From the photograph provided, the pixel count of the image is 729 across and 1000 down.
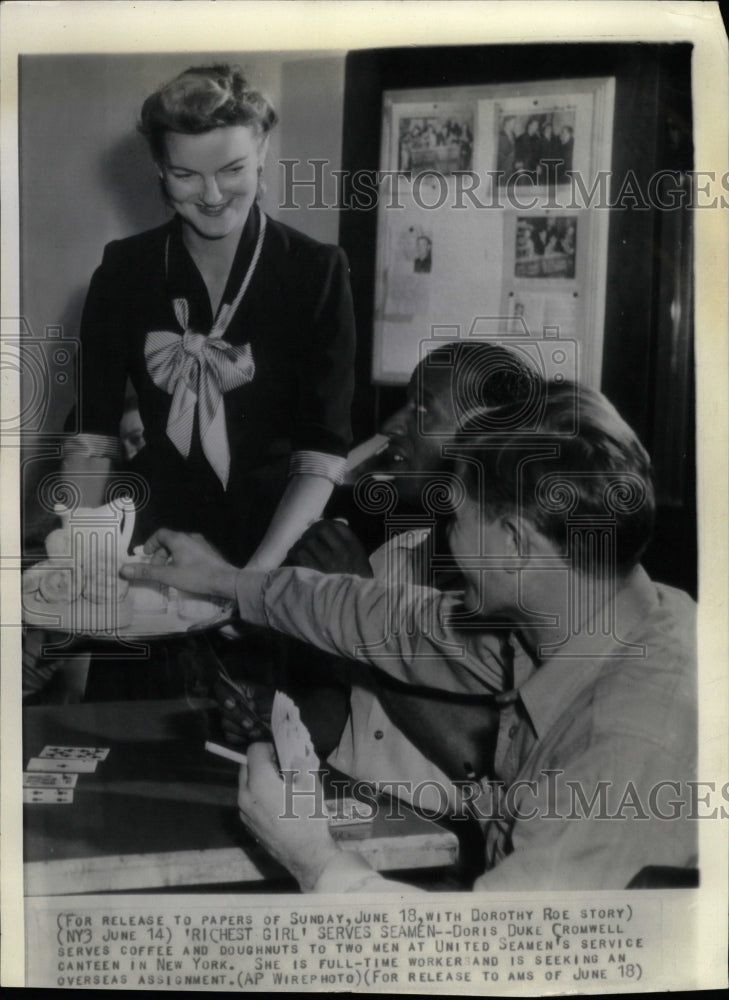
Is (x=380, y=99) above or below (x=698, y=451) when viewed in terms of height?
above

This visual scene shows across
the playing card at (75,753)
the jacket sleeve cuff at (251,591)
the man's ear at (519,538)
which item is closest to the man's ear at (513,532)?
the man's ear at (519,538)

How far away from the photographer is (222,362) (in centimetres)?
156

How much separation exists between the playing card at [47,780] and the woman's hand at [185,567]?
0.29m

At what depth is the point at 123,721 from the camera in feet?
5.19

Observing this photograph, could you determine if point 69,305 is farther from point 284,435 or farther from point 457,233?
point 457,233

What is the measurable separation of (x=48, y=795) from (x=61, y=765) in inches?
1.8

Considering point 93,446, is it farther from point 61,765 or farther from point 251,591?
point 61,765

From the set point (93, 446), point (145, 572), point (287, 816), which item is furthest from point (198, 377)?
point (287, 816)

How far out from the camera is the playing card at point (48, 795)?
1584 millimetres

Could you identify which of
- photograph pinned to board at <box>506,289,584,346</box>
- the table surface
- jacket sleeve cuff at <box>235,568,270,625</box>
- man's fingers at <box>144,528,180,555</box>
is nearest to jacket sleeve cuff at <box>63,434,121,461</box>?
man's fingers at <box>144,528,180,555</box>

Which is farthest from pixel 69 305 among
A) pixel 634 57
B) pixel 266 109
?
pixel 634 57

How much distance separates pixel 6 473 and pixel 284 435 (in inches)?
15.5

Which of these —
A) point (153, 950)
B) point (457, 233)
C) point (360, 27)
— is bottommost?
point (153, 950)

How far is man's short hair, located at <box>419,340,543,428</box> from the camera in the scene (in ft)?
5.07
